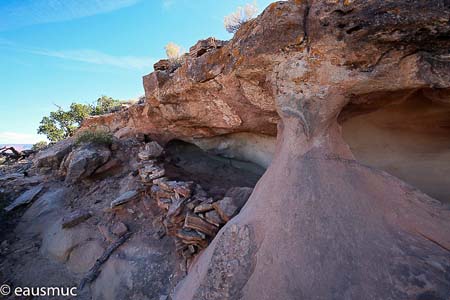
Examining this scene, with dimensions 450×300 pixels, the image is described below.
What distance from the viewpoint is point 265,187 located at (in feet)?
8.14

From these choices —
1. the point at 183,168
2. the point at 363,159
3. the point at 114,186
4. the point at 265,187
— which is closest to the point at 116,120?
the point at 114,186

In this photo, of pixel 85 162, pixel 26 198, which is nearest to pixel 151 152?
pixel 85 162

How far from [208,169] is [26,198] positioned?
179 inches

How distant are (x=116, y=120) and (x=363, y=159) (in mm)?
6643

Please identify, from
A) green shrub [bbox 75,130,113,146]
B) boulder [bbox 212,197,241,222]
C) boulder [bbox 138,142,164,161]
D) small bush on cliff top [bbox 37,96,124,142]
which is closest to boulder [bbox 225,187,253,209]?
boulder [bbox 212,197,241,222]

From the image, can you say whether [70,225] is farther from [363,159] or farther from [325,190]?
[363,159]

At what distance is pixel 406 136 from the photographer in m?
3.57

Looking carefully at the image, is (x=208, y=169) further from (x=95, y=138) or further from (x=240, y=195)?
(x=95, y=138)

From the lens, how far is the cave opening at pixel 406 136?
3055 millimetres

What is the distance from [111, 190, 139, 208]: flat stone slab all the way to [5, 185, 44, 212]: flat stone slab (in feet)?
8.63

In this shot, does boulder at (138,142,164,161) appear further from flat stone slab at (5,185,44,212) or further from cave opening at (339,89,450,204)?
cave opening at (339,89,450,204)

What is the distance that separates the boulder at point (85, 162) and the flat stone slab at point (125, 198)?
131 centimetres

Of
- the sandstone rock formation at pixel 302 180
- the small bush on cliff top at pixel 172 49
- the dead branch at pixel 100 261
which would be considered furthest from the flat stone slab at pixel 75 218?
the small bush on cliff top at pixel 172 49

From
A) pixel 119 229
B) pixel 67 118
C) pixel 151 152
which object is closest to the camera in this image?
pixel 119 229
